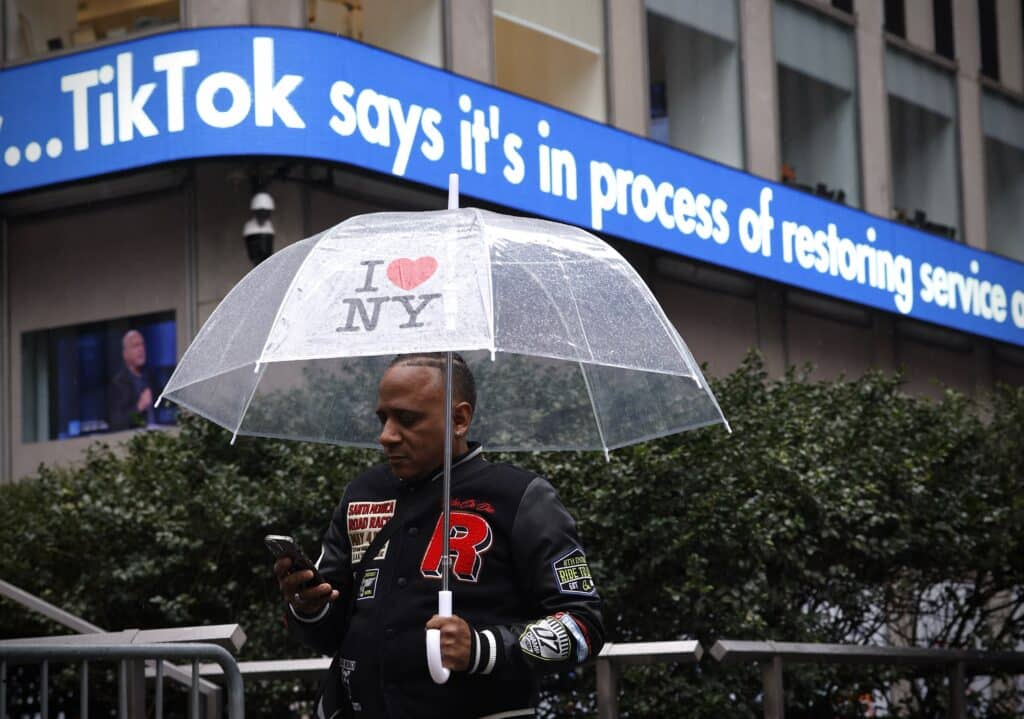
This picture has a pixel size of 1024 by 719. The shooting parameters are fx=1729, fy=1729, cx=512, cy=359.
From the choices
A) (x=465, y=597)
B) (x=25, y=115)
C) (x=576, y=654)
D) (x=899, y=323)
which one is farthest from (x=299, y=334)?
(x=899, y=323)

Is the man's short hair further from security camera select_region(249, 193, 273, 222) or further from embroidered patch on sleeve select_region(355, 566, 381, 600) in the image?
security camera select_region(249, 193, 273, 222)

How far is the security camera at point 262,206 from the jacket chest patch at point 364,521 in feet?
33.7

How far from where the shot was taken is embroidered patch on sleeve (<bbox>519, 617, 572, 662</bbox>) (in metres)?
4.25

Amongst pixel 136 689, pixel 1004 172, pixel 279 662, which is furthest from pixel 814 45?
pixel 136 689

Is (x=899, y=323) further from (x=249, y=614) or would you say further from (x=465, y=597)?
(x=465, y=597)

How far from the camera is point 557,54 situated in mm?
18984

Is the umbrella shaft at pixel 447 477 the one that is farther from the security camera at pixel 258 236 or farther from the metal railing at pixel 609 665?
the security camera at pixel 258 236

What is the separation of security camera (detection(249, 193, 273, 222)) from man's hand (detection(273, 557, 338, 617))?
34.2ft

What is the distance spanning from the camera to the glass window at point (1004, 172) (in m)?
25.9

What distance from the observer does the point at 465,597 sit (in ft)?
14.4

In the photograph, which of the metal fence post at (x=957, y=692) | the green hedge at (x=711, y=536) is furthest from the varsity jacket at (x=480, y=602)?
the metal fence post at (x=957, y=692)

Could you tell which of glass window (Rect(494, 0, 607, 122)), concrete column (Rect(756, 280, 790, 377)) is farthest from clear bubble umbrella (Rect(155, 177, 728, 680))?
concrete column (Rect(756, 280, 790, 377))

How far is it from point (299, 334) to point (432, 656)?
39.2 inches

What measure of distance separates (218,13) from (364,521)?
11.7 meters
